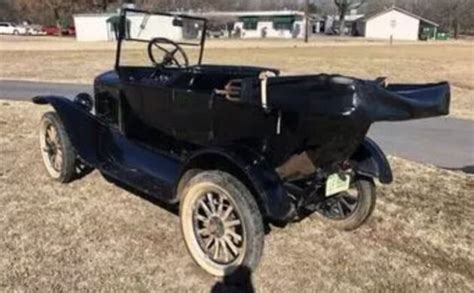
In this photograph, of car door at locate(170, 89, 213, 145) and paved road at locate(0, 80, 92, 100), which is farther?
paved road at locate(0, 80, 92, 100)

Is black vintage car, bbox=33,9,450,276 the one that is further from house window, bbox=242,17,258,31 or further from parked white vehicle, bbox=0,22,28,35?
house window, bbox=242,17,258,31

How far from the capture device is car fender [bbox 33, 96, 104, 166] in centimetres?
536

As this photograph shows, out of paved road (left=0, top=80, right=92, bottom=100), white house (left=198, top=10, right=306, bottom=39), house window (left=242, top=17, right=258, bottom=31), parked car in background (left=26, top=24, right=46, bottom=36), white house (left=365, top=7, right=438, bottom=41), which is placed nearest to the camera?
paved road (left=0, top=80, right=92, bottom=100)

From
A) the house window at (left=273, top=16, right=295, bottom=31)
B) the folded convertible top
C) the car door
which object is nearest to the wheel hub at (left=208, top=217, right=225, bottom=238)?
the car door

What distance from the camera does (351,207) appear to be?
15.9 feet

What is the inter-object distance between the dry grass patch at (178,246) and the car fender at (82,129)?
421 mm

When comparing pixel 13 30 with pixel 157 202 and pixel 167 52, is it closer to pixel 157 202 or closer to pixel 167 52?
pixel 167 52

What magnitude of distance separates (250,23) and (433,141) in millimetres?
76324

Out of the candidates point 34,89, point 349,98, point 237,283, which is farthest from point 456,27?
point 349,98

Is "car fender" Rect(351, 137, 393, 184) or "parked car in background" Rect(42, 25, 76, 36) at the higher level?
"car fender" Rect(351, 137, 393, 184)

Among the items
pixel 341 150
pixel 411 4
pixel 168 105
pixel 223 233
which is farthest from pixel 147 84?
pixel 411 4

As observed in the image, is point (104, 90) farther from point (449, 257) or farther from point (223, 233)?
point (449, 257)

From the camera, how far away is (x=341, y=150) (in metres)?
3.77

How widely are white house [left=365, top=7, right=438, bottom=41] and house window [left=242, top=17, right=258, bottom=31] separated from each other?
55.2 feet
